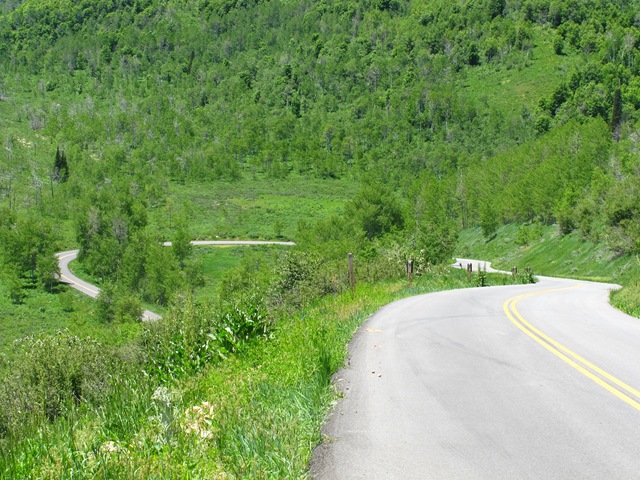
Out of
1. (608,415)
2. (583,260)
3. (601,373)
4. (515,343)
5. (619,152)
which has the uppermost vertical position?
(608,415)

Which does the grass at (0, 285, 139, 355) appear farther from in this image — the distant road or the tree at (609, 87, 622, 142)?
the tree at (609, 87, 622, 142)

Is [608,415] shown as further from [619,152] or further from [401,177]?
[401,177]

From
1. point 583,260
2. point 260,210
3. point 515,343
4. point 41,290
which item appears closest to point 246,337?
point 515,343

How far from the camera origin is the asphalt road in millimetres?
4852

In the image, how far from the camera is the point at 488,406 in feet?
21.1

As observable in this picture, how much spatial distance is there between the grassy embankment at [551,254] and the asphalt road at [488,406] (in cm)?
2683

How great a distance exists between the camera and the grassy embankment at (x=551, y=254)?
4953cm

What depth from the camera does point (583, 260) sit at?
2282 inches

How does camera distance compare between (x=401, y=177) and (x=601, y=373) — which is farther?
(x=401, y=177)

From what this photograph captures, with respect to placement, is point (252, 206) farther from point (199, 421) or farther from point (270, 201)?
point (199, 421)

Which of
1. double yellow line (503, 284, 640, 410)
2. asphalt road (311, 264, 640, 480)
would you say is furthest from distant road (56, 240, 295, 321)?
asphalt road (311, 264, 640, 480)

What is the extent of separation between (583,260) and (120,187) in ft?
340

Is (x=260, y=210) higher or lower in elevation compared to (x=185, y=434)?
lower

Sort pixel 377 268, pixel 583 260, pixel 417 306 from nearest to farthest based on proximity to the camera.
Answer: pixel 417 306 < pixel 377 268 < pixel 583 260
